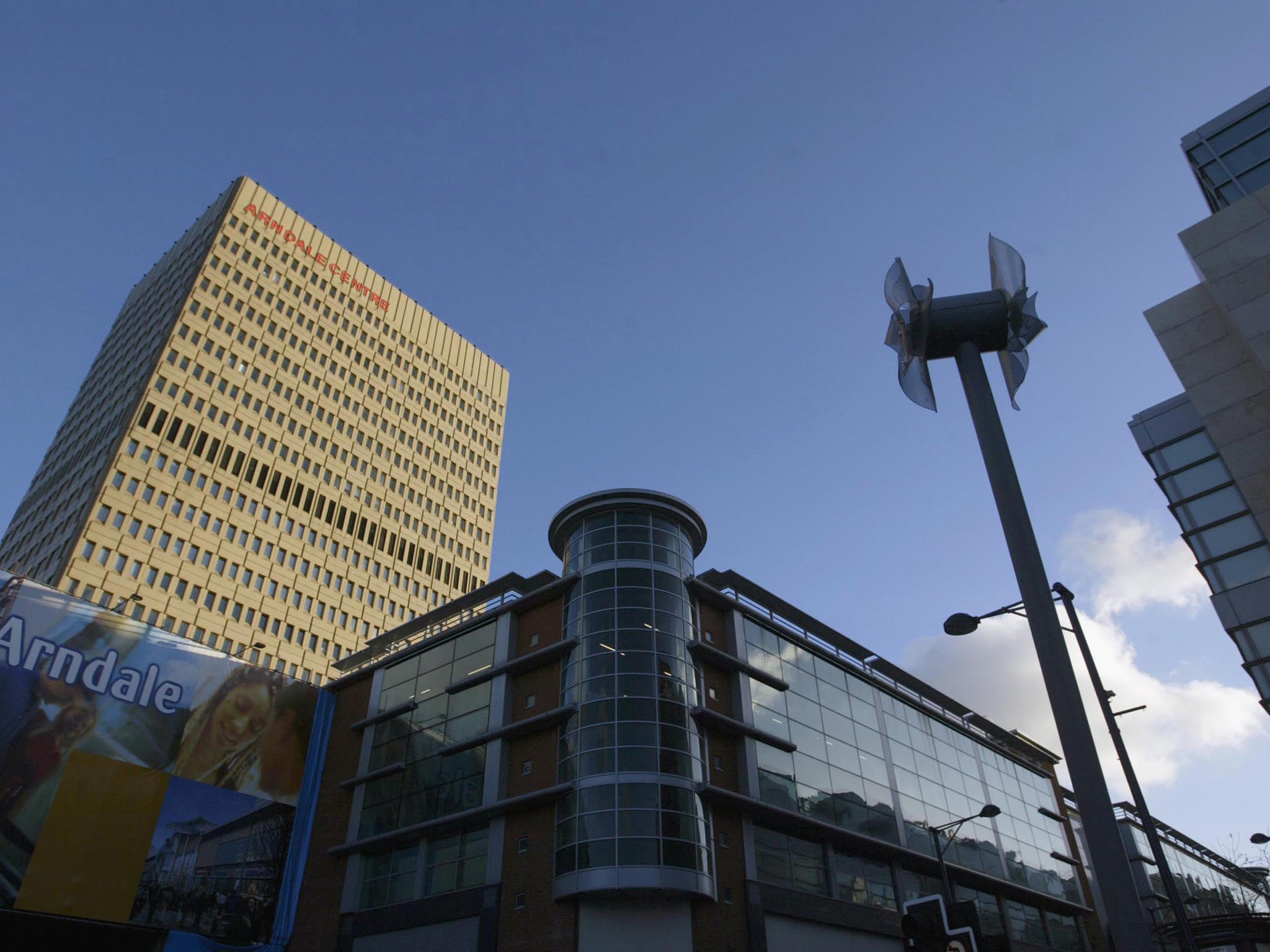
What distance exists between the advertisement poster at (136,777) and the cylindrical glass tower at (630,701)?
17086 mm

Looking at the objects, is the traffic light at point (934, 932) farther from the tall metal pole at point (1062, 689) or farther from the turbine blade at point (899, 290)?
the turbine blade at point (899, 290)

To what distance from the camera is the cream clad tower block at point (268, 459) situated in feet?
240

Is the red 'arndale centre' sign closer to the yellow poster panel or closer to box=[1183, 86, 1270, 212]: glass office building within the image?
the yellow poster panel

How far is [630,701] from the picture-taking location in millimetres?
33875

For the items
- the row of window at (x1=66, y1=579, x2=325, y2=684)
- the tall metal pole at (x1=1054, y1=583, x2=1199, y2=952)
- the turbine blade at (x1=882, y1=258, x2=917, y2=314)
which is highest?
the row of window at (x1=66, y1=579, x2=325, y2=684)

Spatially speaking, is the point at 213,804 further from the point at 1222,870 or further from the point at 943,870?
the point at 1222,870

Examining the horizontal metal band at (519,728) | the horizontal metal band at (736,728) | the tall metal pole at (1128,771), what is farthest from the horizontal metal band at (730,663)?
the tall metal pole at (1128,771)

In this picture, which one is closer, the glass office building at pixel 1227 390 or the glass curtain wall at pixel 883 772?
the glass office building at pixel 1227 390

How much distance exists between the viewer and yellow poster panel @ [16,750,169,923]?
3272 centimetres

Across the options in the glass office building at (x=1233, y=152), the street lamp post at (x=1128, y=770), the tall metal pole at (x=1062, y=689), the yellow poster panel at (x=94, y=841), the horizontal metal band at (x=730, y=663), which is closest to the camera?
the tall metal pole at (x=1062, y=689)

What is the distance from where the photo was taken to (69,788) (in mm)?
34344

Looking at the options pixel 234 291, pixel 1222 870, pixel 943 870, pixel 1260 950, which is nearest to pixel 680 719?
pixel 943 870

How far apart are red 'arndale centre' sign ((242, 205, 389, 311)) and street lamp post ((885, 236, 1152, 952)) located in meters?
99.9

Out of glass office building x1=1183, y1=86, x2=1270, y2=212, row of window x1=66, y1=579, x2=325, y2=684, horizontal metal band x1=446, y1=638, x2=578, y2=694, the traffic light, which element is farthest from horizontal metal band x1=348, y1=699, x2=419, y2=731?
glass office building x1=1183, y1=86, x2=1270, y2=212
